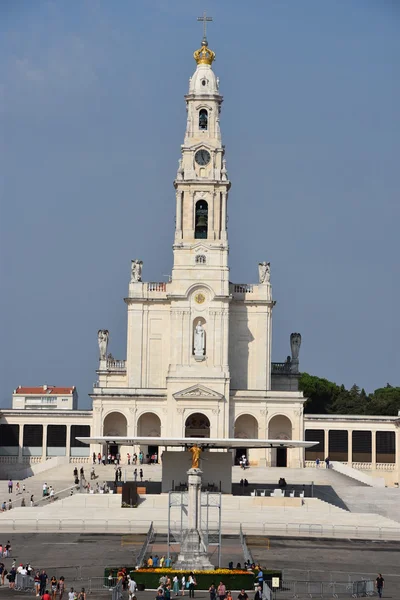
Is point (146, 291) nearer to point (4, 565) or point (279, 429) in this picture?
point (279, 429)

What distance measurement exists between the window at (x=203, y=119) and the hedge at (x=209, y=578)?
59461 millimetres

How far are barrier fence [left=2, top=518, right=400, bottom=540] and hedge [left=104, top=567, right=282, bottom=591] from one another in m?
19.9

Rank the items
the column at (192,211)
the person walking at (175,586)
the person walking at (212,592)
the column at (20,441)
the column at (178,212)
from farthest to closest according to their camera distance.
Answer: the column at (20,441), the column at (192,211), the column at (178,212), the person walking at (175,586), the person walking at (212,592)

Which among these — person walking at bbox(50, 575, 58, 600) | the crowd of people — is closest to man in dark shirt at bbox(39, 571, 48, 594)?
person walking at bbox(50, 575, 58, 600)

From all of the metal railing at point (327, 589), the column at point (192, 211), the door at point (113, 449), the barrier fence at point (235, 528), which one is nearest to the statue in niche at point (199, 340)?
the column at point (192, 211)

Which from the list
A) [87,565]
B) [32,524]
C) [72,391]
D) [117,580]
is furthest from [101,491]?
[72,391]

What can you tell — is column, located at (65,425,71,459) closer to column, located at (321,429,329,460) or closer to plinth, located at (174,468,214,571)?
column, located at (321,429,329,460)

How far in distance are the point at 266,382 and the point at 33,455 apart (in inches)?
775

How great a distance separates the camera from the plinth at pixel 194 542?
162 feet

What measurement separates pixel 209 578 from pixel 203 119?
199 ft

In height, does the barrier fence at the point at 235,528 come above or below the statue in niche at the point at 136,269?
below

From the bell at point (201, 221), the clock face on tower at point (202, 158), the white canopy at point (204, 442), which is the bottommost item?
the white canopy at point (204, 442)

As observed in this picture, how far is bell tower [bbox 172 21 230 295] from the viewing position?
99.9m

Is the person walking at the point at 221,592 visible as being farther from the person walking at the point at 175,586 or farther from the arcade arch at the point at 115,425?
the arcade arch at the point at 115,425
